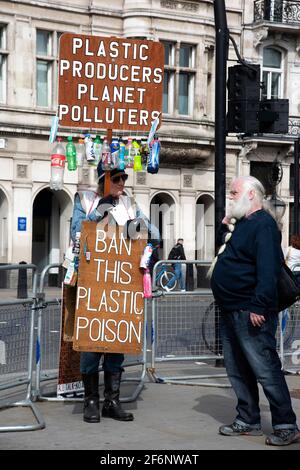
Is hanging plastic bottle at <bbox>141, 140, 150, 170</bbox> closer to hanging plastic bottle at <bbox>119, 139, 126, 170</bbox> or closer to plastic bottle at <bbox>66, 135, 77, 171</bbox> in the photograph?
hanging plastic bottle at <bbox>119, 139, 126, 170</bbox>

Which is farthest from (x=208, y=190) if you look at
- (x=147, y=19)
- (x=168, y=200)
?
(x=147, y=19)

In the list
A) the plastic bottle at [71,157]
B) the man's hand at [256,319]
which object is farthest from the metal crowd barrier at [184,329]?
the man's hand at [256,319]

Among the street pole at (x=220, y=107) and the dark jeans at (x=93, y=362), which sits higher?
the street pole at (x=220, y=107)

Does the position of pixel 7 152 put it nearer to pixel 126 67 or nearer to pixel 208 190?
pixel 208 190

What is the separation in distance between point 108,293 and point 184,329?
2862 millimetres

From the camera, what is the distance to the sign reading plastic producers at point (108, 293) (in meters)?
8.23

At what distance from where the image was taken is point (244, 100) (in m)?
12.1

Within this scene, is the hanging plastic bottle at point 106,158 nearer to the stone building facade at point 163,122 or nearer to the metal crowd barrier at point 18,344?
the metal crowd barrier at point 18,344

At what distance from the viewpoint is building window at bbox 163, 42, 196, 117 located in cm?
3328

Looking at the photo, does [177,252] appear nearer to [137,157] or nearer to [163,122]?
[163,122]

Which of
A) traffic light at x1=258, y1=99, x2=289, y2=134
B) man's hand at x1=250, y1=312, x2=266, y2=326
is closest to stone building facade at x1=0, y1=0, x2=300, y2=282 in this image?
traffic light at x1=258, y1=99, x2=289, y2=134

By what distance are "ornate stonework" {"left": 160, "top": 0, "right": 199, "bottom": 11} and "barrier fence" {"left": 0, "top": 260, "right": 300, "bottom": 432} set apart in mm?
22665

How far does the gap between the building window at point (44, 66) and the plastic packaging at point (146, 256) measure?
2344 cm

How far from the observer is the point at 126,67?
9328 mm
